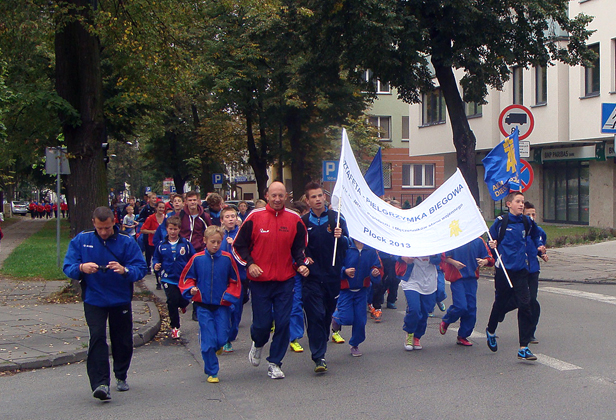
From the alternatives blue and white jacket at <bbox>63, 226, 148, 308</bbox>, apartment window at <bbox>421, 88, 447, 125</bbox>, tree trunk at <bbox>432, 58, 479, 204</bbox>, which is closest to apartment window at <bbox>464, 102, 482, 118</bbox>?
apartment window at <bbox>421, 88, 447, 125</bbox>

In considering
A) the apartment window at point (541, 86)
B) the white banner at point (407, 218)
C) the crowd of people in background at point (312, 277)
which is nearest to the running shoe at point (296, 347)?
the crowd of people in background at point (312, 277)

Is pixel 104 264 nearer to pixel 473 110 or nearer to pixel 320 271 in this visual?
pixel 320 271

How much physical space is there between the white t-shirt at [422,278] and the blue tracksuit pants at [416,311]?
59 millimetres

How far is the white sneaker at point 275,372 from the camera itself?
20.8 feet

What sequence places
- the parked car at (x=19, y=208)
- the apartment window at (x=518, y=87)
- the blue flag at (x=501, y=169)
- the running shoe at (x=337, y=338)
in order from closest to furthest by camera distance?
the running shoe at (x=337, y=338), the blue flag at (x=501, y=169), the apartment window at (x=518, y=87), the parked car at (x=19, y=208)

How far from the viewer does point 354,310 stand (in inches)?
283

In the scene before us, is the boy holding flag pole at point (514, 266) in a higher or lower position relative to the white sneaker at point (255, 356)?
higher

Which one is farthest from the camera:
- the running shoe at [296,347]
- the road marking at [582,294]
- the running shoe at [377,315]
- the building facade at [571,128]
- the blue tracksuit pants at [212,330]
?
the building facade at [571,128]

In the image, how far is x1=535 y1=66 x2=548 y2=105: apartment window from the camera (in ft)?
91.5

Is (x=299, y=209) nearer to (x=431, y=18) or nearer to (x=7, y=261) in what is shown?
(x=431, y=18)

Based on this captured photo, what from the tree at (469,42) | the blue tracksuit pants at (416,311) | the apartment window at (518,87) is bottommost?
the blue tracksuit pants at (416,311)

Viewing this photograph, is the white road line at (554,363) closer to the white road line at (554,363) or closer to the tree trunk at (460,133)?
the white road line at (554,363)

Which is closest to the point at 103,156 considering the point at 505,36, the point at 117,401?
the point at 117,401

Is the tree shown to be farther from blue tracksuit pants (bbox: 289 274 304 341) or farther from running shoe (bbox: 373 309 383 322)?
blue tracksuit pants (bbox: 289 274 304 341)
